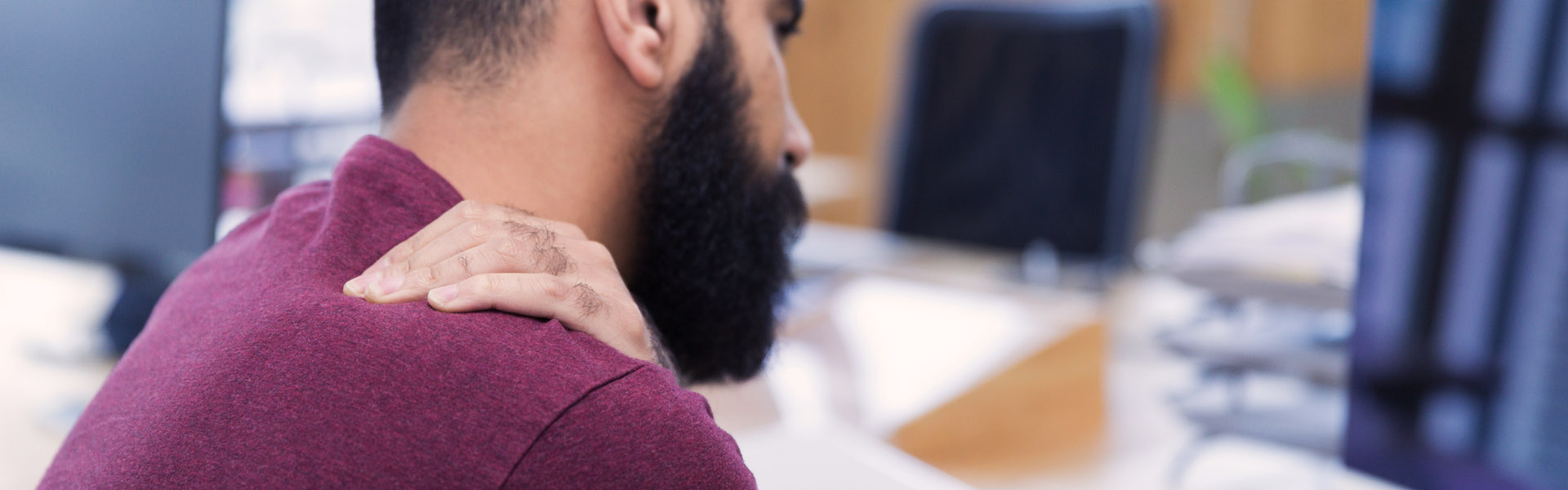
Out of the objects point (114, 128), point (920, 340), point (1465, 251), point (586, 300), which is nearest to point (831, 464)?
point (586, 300)

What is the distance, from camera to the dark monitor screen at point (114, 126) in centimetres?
112

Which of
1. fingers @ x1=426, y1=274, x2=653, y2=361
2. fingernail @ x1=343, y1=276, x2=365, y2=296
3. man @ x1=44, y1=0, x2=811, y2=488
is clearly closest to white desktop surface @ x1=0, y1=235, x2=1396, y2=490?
man @ x1=44, y1=0, x2=811, y2=488

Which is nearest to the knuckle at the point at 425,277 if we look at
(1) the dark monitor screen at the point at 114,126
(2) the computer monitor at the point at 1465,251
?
(2) the computer monitor at the point at 1465,251

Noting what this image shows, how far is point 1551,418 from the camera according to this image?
2.02ft

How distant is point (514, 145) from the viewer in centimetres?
66

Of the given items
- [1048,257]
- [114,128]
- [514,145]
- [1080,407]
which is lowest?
[1048,257]

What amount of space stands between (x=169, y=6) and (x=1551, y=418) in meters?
1.20

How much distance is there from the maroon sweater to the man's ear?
186 mm

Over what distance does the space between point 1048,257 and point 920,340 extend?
36.7 inches

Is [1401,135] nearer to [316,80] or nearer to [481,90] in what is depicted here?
[481,90]

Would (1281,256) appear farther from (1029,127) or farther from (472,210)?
(1029,127)

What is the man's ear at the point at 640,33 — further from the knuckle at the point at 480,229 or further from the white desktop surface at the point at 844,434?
the white desktop surface at the point at 844,434

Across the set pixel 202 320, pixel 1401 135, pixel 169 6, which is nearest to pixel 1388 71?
pixel 1401 135

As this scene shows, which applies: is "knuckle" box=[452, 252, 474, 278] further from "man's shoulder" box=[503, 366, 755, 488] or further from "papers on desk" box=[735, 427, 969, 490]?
"papers on desk" box=[735, 427, 969, 490]
